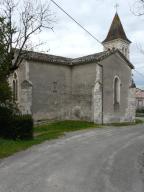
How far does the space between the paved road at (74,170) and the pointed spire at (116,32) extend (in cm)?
3102

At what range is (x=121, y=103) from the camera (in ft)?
114

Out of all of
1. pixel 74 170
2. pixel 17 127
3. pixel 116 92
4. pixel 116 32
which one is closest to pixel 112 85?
pixel 116 92

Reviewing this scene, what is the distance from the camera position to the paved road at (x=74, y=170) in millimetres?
8281

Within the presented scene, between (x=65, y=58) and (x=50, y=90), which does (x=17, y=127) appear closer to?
(x=50, y=90)

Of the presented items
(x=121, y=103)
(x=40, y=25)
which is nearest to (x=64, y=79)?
(x=121, y=103)

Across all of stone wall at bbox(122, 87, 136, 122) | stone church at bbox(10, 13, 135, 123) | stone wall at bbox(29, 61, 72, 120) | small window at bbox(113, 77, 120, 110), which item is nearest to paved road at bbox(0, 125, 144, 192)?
stone wall at bbox(29, 61, 72, 120)

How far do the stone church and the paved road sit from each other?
46.6ft

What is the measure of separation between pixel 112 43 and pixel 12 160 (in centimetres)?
3518

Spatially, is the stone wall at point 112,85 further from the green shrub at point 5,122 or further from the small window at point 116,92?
the green shrub at point 5,122

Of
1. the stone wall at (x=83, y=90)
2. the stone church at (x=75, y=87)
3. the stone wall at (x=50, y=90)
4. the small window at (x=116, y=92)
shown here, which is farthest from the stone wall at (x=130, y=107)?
the stone wall at (x=50, y=90)

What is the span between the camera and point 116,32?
1783 inches

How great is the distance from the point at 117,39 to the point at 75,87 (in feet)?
46.6

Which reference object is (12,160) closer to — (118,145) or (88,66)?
(118,145)

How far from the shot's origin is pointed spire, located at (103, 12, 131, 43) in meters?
45.0
